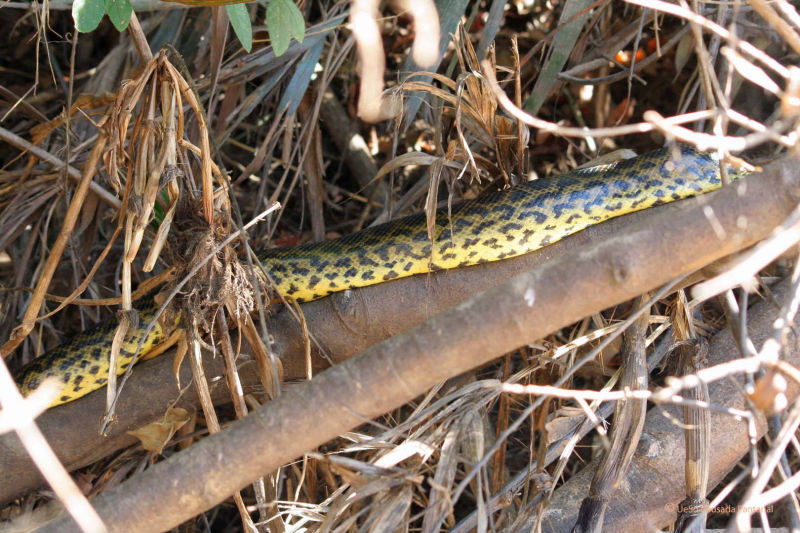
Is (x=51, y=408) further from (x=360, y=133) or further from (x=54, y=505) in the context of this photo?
(x=360, y=133)

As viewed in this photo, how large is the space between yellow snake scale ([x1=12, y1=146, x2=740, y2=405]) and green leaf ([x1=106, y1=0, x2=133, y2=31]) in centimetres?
130

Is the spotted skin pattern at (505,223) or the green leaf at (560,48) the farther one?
the green leaf at (560,48)

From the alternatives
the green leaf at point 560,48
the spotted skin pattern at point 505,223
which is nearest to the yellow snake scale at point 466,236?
the spotted skin pattern at point 505,223

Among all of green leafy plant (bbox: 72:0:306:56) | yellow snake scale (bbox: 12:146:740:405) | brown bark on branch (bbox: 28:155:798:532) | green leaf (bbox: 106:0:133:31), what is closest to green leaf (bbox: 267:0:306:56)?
green leafy plant (bbox: 72:0:306:56)

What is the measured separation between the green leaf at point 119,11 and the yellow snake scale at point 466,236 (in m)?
1.30

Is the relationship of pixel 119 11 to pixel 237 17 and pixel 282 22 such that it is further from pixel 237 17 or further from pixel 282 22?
pixel 282 22

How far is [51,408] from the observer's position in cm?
304

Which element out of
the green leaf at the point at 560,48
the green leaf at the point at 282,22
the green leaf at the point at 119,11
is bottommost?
the green leaf at the point at 560,48

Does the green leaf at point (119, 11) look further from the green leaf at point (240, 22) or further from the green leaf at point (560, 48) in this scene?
the green leaf at point (560, 48)

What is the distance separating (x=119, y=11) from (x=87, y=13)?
0.09 meters

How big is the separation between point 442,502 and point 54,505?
71.3 inches

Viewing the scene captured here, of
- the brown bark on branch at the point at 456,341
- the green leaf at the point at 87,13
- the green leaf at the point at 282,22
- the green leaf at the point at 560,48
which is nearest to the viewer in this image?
the brown bark on branch at the point at 456,341

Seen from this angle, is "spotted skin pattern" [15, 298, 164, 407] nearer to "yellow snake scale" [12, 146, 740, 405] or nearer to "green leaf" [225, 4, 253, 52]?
"yellow snake scale" [12, 146, 740, 405]

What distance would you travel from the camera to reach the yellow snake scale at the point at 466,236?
2.99m
